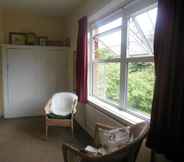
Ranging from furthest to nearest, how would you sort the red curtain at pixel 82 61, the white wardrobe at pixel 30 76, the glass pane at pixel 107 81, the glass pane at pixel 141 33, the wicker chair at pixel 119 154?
the white wardrobe at pixel 30 76
the red curtain at pixel 82 61
the glass pane at pixel 107 81
the glass pane at pixel 141 33
the wicker chair at pixel 119 154

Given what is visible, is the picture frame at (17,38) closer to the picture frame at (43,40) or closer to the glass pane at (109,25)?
the picture frame at (43,40)

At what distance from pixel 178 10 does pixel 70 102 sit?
279cm

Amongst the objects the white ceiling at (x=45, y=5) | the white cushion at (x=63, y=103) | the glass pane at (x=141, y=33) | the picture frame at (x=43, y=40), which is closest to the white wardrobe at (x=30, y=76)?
the picture frame at (x=43, y=40)

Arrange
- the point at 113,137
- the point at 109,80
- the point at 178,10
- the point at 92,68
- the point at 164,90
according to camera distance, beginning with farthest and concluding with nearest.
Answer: the point at 92,68, the point at 109,80, the point at 113,137, the point at 164,90, the point at 178,10

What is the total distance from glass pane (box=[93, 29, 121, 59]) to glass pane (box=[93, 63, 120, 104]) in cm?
16

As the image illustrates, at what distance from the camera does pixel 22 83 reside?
4398 millimetres

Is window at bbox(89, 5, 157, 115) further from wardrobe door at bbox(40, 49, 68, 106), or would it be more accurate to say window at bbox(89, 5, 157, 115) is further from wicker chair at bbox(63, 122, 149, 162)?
wardrobe door at bbox(40, 49, 68, 106)

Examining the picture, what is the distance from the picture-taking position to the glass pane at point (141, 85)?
210cm

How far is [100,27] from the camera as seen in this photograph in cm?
330

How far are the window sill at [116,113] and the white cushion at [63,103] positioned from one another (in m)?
0.48

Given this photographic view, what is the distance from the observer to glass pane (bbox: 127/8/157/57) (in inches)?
81.5

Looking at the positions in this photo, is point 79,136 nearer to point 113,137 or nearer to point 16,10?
point 113,137

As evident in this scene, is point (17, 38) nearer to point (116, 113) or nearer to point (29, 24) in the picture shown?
point (29, 24)

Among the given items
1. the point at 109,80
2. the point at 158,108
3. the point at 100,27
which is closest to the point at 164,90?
the point at 158,108
